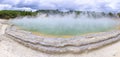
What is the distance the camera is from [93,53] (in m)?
8.74

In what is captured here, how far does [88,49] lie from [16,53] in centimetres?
276

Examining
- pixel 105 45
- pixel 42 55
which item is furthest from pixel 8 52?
pixel 105 45

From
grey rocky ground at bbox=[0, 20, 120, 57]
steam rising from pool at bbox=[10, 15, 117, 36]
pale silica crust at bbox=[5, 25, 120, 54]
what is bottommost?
steam rising from pool at bbox=[10, 15, 117, 36]

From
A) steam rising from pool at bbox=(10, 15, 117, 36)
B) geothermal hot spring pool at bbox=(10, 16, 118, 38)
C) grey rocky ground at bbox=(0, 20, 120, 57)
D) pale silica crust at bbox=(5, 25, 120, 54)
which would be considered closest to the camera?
grey rocky ground at bbox=(0, 20, 120, 57)

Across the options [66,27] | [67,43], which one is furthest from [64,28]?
[67,43]

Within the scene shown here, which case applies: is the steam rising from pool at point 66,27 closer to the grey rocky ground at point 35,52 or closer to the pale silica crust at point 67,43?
the pale silica crust at point 67,43

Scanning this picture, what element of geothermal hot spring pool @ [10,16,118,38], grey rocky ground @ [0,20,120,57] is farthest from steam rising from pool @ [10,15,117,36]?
grey rocky ground @ [0,20,120,57]

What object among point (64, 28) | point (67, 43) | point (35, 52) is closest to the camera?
point (35, 52)

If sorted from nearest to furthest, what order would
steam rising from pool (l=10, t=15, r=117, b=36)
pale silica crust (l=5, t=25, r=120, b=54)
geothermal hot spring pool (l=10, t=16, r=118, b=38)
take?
pale silica crust (l=5, t=25, r=120, b=54) → geothermal hot spring pool (l=10, t=16, r=118, b=38) → steam rising from pool (l=10, t=15, r=117, b=36)

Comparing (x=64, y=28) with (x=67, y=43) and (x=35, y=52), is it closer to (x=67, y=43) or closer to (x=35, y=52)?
(x=67, y=43)

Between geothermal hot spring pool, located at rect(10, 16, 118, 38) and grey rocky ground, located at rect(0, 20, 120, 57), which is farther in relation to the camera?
geothermal hot spring pool, located at rect(10, 16, 118, 38)

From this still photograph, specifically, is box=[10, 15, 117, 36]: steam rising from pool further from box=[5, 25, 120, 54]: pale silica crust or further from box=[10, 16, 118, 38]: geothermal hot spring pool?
box=[5, 25, 120, 54]: pale silica crust

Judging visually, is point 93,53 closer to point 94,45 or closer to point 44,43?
point 94,45

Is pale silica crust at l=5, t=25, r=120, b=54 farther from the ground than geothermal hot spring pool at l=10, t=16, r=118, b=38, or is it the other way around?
pale silica crust at l=5, t=25, r=120, b=54
